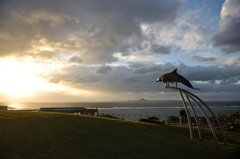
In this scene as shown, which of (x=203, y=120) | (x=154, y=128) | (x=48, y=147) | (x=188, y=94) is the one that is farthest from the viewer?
(x=203, y=120)

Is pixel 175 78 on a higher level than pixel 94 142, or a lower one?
higher

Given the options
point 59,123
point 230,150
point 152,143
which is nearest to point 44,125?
point 59,123

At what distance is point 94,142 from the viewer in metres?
12.0

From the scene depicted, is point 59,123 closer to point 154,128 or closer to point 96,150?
point 96,150

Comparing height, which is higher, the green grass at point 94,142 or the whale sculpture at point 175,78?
the whale sculpture at point 175,78

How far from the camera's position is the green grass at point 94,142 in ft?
32.6

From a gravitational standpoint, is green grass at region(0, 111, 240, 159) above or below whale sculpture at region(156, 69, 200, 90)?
below

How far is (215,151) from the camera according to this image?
43.3 ft

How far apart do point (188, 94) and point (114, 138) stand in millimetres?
7091

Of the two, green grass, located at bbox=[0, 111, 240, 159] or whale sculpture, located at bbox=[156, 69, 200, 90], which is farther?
whale sculpture, located at bbox=[156, 69, 200, 90]

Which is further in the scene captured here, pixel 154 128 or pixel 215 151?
pixel 154 128

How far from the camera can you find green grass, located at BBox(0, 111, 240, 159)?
391 inches

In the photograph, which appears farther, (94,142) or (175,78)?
(175,78)

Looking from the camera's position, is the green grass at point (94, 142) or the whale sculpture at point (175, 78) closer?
the green grass at point (94, 142)
